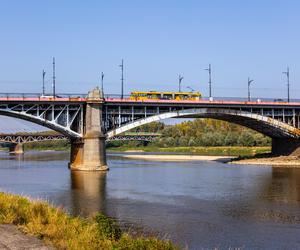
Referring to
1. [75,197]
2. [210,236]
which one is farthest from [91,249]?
[75,197]

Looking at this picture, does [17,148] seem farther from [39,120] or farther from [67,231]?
[67,231]

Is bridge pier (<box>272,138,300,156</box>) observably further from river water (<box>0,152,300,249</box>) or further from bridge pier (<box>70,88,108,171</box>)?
bridge pier (<box>70,88,108,171</box>)

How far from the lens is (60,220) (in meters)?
19.9

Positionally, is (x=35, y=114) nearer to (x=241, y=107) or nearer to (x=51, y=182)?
(x=51, y=182)

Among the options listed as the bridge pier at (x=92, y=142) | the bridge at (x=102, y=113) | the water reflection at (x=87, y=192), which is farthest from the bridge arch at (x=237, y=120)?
the water reflection at (x=87, y=192)

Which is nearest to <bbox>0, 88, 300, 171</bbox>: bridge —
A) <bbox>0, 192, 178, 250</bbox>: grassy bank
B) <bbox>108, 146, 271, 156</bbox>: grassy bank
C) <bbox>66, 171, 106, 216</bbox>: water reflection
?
<bbox>66, 171, 106, 216</bbox>: water reflection

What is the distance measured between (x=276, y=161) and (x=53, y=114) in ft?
141

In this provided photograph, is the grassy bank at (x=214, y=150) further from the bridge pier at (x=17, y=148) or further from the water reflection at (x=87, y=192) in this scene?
the water reflection at (x=87, y=192)

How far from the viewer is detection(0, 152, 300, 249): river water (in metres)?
26.5

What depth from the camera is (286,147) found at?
9506 centimetres

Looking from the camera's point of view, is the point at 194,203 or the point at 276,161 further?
the point at 276,161

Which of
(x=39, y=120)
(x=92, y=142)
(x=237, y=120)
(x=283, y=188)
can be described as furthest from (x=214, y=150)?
(x=283, y=188)

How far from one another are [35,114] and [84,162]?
1137cm

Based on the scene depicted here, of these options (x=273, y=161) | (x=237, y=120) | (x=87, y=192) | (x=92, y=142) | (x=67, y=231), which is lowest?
(x=87, y=192)
